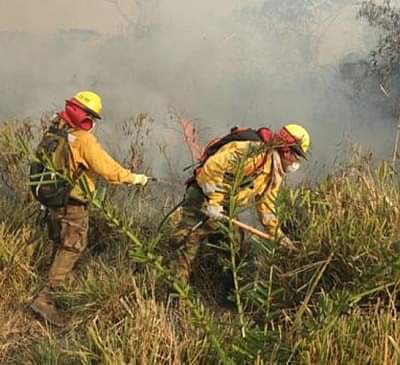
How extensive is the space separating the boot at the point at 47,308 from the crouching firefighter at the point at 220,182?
72 cm

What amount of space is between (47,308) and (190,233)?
96 cm

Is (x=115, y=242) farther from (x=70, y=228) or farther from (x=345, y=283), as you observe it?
(x=345, y=283)

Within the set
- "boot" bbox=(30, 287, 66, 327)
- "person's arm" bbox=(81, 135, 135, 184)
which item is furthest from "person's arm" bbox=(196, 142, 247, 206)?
"boot" bbox=(30, 287, 66, 327)

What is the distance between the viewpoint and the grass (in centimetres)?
319

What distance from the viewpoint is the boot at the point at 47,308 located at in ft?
14.6

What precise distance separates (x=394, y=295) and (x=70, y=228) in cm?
216

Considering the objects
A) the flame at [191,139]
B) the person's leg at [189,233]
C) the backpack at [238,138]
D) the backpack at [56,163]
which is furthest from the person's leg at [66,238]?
the flame at [191,139]

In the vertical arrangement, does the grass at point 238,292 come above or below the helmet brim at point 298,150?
below

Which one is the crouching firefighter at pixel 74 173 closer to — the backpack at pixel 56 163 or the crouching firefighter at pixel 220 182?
the backpack at pixel 56 163

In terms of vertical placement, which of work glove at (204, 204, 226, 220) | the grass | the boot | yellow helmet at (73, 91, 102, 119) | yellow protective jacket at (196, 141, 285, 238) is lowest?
the boot

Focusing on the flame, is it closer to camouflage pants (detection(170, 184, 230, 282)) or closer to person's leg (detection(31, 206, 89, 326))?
camouflage pants (detection(170, 184, 230, 282))

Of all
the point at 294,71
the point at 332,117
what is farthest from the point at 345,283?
the point at 294,71

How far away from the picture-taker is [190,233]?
4.77 meters

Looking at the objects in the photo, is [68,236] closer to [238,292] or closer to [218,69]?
[238,292]
